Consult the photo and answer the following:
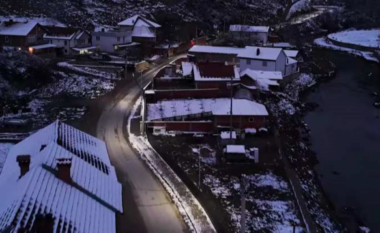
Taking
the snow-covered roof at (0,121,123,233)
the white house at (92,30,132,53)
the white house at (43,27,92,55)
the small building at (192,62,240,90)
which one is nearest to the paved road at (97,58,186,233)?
the snow-covered roof at (0,121,123,233)

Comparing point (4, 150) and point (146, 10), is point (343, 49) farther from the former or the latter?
point (4, 150)

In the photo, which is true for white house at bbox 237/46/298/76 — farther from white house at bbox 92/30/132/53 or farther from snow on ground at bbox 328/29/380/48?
snow on ground at bbox 328/29/380/48

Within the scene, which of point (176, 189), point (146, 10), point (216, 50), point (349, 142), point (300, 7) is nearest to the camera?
point (176, 189)

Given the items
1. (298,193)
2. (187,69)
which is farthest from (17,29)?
(298,193)

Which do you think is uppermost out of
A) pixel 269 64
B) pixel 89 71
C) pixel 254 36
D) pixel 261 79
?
pixel 254 36

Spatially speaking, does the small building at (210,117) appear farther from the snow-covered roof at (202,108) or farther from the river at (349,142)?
the river at (349,142)

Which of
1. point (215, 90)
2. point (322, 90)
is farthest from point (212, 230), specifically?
point (322, 90)
